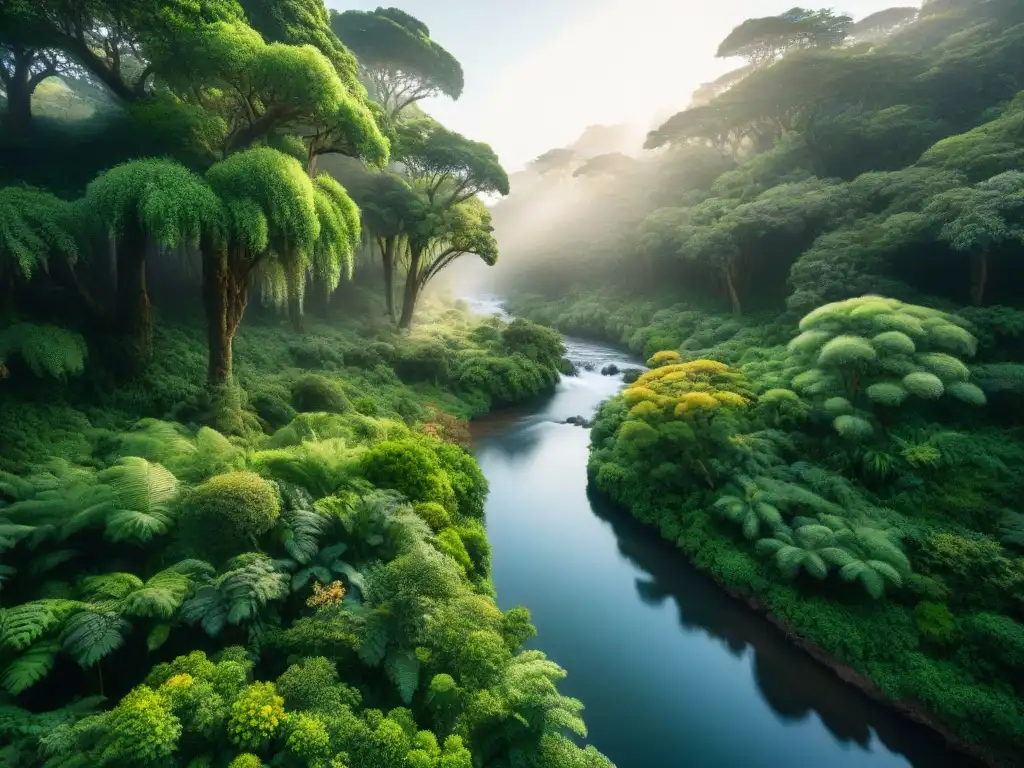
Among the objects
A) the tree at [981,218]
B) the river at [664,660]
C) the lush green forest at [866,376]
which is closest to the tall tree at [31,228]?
the river at [664,660]

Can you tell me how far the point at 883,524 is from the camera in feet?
31.0

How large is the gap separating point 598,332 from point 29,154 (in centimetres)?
3059

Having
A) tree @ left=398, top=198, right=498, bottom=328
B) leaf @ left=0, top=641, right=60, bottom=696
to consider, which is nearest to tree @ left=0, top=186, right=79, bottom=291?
leaf @ left=0, top=641, right=60, bottom=696

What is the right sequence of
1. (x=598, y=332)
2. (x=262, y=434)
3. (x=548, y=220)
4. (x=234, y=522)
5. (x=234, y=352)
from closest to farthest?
(x=234, y=522), (x=262, y=434), (x=234, y=352), (x=598, y=332), (x=548, y=220)

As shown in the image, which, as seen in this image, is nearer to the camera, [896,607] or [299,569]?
[299,569]

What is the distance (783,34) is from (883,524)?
4177cm

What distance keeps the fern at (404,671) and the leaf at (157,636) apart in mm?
1914

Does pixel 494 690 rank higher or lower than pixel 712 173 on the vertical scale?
lower

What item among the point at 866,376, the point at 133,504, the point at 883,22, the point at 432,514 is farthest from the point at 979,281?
the point at 883,22

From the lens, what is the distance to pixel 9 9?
8.52 metres

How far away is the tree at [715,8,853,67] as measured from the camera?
3416 centimetres

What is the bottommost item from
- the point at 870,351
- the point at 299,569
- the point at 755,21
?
the point at 299,569

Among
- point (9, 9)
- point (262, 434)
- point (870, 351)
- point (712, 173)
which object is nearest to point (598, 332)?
point (712, 173)

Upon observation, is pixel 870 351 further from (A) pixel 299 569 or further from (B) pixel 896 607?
(A) pixel 299 569
